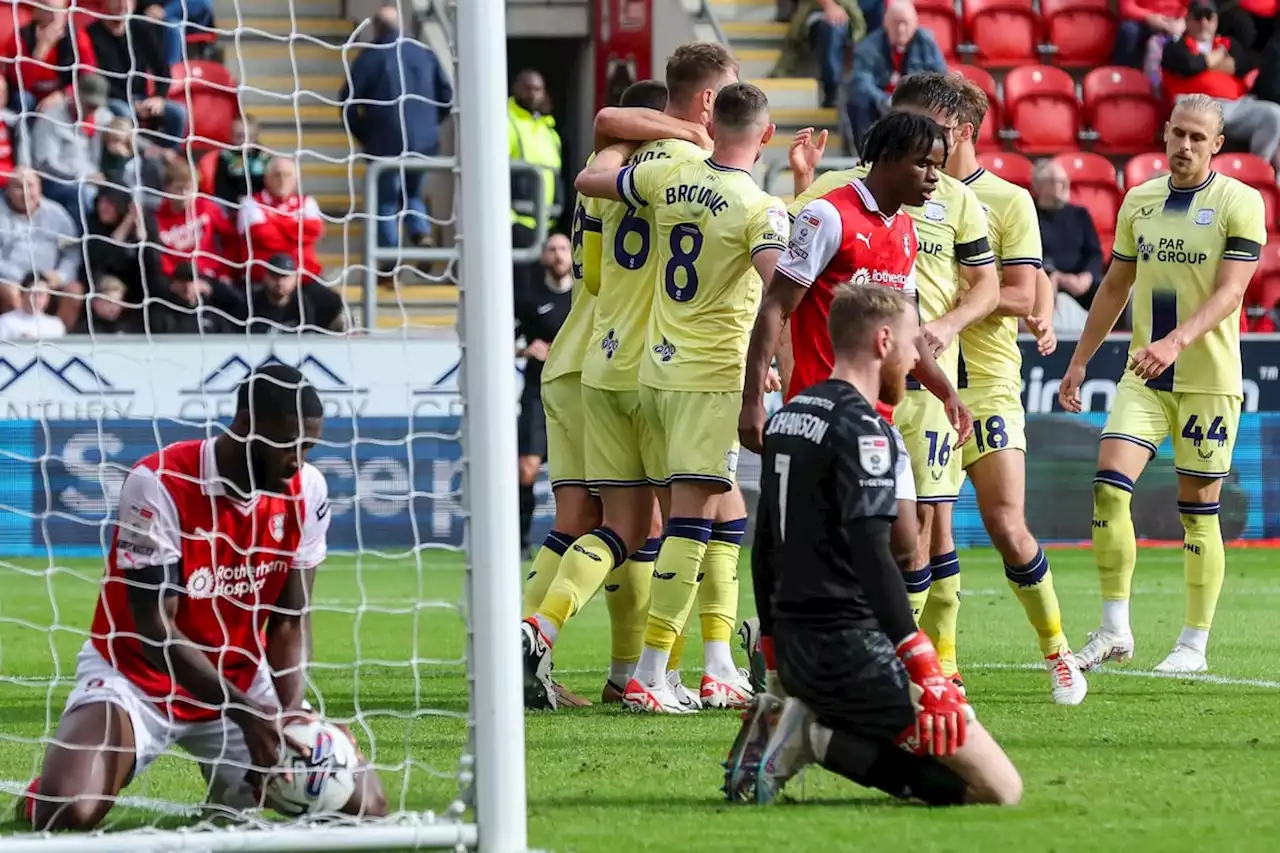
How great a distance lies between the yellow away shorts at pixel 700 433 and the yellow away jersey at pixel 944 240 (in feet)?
2.53

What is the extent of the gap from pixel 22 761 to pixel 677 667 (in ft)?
8.42

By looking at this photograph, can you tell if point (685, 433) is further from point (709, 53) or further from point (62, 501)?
point (62, 501)

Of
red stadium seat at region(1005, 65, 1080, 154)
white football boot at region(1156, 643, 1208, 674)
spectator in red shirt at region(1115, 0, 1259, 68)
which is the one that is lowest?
white football boot at region(1156, 643, 1208, 674)

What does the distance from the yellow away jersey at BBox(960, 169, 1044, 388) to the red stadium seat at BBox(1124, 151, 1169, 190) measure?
9945 millimetres

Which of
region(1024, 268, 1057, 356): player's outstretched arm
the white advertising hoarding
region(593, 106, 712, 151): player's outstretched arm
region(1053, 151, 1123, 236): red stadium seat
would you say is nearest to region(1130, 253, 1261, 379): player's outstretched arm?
region(1024, 268, 1057, 356): player's outstretched arm

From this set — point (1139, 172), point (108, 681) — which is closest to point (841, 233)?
point (108, 681)

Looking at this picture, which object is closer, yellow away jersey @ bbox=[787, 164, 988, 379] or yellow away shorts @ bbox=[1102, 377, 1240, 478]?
yellow away jersey @ bbox=[787, 164, 988, 379]

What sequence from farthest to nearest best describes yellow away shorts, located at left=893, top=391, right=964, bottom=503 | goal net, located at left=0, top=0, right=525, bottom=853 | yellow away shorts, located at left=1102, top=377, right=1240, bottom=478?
yellow away shorts, located at left=1102, top=377, right=1240, bottom=478 < yellow away shorts, located at left=893, top=391, right=964, bottom=503 < goal net, located at left=0, top=0, right=525, bottom=853

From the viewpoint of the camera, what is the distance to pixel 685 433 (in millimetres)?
7027

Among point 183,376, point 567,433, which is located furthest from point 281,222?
point 567,433

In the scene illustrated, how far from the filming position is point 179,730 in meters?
5.25

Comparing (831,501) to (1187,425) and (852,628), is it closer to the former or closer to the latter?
(852,628)

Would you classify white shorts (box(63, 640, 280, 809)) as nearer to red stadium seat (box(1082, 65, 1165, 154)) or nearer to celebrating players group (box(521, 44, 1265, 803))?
celebrating players group (box(521, 44, 1265, 803))

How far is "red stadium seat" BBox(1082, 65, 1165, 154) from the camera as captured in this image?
1789 centimetres
